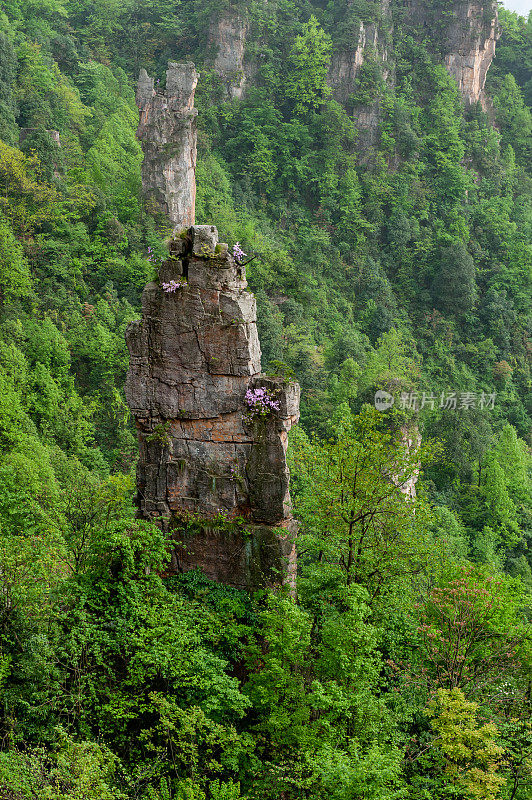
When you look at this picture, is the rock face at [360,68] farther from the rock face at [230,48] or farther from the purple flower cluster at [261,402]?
the purple flower cluster at [261,402]

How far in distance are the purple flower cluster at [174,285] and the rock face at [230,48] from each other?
1755 inches

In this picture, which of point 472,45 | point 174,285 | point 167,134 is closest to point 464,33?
point 472,45

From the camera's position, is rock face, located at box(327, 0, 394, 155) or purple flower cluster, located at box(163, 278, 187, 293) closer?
purple flower cluster, located at box(163, 278, 187, 293)

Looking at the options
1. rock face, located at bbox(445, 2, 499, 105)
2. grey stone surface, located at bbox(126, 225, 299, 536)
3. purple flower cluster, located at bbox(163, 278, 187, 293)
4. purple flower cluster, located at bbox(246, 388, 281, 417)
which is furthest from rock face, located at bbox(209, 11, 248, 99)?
purple flower cluster, located at bbox(246, 388, 281, 417)

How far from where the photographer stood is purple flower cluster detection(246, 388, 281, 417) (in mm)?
13031

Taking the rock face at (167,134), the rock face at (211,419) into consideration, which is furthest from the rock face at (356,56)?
the rock face at (211,419)

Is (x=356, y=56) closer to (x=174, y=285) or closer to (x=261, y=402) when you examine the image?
(x=174, y=285)

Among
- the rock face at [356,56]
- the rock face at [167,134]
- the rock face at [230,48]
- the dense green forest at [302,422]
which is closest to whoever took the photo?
the dense green forest at [302,422]

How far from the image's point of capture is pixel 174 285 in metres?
13.1

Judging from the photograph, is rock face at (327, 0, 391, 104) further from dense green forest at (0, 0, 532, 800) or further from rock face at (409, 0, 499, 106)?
rock face at (409, 0, 499, 106)

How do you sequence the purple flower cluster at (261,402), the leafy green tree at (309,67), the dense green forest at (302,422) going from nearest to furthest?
the dense green forest at (302,422) → the purple flower cluster at (261,402) → the leafy green tree at (309,67)

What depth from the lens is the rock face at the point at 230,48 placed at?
52031mm

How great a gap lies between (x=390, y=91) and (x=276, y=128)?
8935mm

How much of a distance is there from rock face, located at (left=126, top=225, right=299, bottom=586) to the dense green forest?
774 mm
